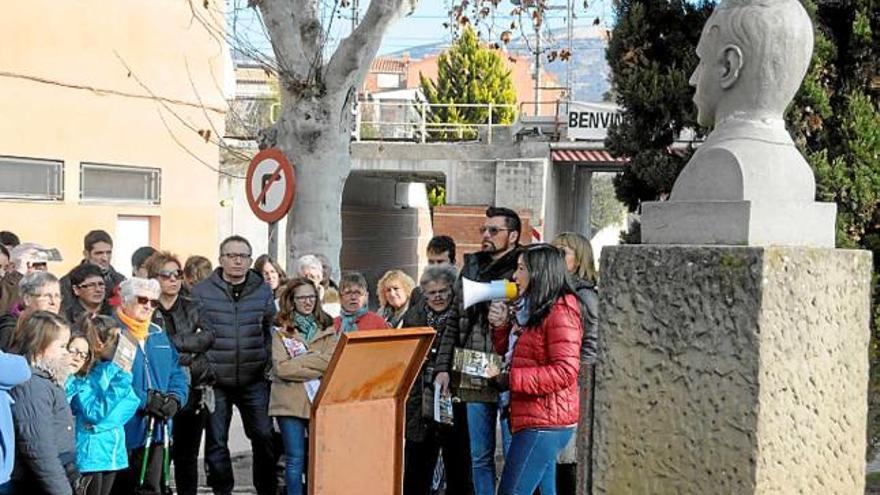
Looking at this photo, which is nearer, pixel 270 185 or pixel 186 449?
pixel 186 449

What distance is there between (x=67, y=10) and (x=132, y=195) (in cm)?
269

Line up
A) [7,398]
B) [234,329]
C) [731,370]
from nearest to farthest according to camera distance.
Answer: [731,370] < [7,398] < [234,329]

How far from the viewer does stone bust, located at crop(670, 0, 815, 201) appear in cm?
378

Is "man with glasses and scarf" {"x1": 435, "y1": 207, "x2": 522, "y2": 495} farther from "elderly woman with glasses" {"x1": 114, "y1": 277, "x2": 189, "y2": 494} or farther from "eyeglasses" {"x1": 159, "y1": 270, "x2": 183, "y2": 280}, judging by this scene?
"eyeglasses" {"x1": 159, "y1": 270, "x2": 183, "y2": 280}

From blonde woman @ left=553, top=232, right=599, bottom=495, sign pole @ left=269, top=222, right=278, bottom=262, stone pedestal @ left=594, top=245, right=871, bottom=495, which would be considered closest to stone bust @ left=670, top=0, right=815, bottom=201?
stone pedestal @ left=594, top=245, right=871, bottom=495

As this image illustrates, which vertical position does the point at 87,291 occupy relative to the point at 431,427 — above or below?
above

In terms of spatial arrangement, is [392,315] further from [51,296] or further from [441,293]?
[51,296]

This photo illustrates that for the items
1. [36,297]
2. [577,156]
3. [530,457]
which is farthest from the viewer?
[577,156]

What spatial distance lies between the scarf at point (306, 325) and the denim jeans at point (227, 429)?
75 centimetres

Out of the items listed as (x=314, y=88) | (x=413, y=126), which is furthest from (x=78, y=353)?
(x=413, y=126)

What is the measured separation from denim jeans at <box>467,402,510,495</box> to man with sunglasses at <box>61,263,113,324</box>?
2399 mm

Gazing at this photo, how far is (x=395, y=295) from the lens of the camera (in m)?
8.72

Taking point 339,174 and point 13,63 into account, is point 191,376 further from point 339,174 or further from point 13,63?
point 13,63

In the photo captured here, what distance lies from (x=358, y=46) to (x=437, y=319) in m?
4.10
